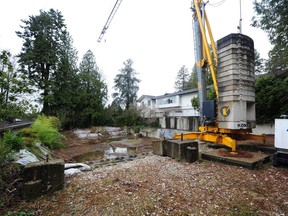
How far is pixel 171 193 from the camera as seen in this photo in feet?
9.23

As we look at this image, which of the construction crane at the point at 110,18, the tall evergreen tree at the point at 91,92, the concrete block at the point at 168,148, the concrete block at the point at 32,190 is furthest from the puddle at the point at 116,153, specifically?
the tall evergreen tree at the point at 91,92

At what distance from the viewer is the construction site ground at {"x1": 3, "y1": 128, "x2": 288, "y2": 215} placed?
2.38 meters

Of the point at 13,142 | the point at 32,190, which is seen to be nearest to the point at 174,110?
the point at 13,142

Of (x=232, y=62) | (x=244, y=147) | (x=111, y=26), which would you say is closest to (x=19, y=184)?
(x=232, y=62)

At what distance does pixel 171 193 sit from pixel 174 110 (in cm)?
1843

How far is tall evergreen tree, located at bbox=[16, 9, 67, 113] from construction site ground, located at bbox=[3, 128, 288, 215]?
14.9m

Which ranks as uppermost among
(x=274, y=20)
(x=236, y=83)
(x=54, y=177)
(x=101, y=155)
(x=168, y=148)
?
(x=274, y=20)

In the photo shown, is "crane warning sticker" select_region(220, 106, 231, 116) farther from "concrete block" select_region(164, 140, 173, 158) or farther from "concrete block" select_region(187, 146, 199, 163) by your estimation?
"concrete block" select_region(164, 140, 173, 158)

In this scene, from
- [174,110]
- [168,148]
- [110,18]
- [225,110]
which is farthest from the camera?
[174,110]

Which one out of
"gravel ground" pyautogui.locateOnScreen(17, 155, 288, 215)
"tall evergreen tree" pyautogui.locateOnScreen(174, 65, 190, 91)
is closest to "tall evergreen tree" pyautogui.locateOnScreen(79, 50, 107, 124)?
"gravel ground" pyautogui.locateOnScreen(17, 155, 288, 215)

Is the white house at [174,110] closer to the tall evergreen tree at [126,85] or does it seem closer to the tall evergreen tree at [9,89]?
the tall evergreen tree at [126,85]

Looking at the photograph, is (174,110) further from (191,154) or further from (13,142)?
(13,142)

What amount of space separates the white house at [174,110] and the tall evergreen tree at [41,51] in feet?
33.4

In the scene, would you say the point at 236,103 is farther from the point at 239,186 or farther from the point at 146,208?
the point at 146,208
